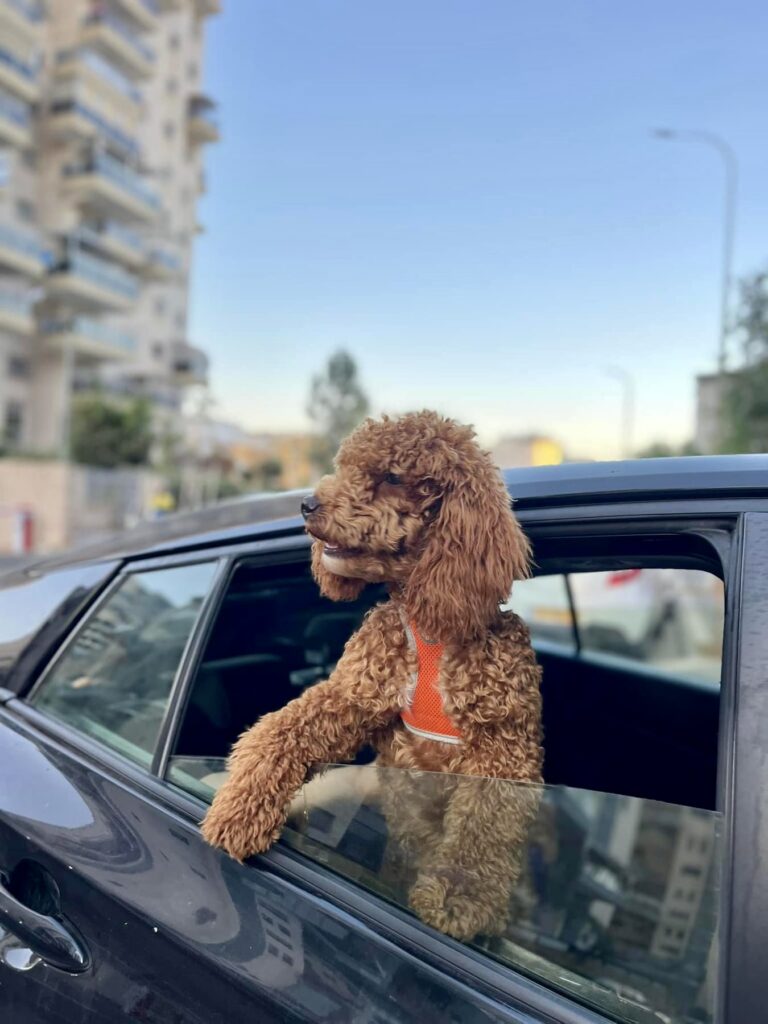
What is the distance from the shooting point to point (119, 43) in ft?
126

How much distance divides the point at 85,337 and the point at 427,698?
3830cm

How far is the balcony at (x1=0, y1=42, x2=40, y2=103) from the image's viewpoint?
1272 inches

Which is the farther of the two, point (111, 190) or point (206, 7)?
point (206, 7)

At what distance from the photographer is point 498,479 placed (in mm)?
1370

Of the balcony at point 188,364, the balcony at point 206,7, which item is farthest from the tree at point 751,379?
the balcony at point 206,7

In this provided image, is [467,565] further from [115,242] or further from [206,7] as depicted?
[206,7]

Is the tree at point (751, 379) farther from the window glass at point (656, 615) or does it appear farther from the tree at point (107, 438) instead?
the tree at point (107, 438)

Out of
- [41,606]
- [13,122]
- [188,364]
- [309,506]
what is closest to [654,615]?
[41,606]

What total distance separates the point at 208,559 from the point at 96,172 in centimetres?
3959

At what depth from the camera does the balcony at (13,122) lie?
31891 mm

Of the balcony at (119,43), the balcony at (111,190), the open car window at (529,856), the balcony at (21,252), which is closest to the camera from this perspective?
the open car window at (529,856)

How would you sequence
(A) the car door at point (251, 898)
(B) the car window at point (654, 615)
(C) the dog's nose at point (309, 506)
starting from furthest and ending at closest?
(B) the car window at point (654, 615) < (C) the dog's nose at point (309, 506) < (A) the car door at point (251, 898)

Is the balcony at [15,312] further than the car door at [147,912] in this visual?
Yes

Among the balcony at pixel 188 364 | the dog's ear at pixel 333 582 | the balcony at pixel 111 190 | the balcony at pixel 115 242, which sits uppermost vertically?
the balcony at pixel 111 190
